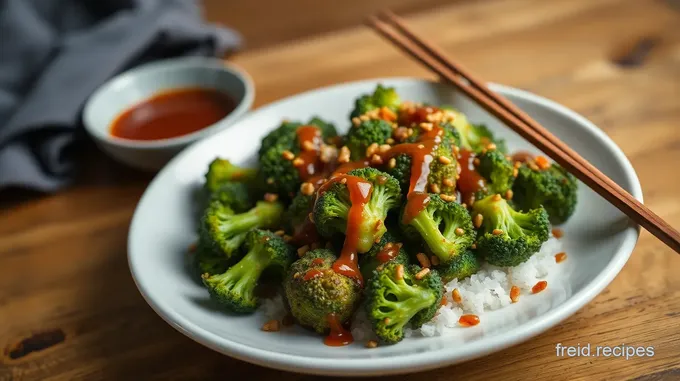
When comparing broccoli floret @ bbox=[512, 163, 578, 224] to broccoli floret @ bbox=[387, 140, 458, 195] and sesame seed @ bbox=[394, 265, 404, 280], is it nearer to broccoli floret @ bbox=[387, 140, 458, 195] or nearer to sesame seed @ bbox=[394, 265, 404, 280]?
broccoli floret @ bbox=[387, 140, 458, 195]

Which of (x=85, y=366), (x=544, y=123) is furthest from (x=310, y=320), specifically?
(x=544, y=123)

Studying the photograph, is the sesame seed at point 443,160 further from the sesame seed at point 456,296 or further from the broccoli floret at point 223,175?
the broccoli floret at point 223,175

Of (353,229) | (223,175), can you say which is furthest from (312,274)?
(223,175)

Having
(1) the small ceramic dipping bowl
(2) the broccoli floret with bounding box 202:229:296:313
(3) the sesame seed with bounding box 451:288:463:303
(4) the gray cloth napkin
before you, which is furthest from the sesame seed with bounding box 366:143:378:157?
(4) the gray cloth napkin

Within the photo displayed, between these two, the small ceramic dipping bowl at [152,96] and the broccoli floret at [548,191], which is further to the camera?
the small ceramic dipping bowl at [152,96]

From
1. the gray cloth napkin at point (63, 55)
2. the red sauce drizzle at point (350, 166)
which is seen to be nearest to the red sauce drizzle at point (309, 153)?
the red sauce drizzle at point (350, 166)
